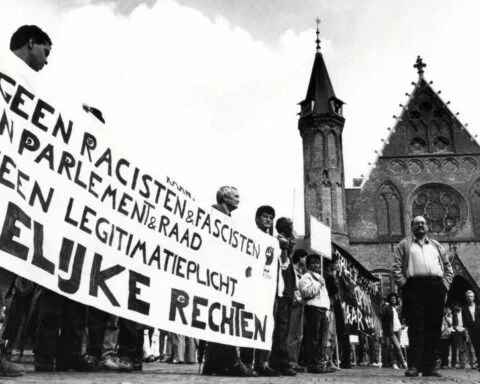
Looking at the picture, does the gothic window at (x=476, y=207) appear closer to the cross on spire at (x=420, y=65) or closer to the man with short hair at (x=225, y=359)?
the cross on spire at (x=420, y=65)

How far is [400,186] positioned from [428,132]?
335 centimetres

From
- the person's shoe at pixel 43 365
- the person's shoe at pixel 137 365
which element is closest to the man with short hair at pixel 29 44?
the person's shoe at pixel 43 365

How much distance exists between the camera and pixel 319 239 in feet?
27.4

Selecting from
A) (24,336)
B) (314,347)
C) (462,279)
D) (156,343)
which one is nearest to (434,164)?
(462,279)

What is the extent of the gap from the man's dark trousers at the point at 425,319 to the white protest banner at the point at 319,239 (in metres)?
2.08

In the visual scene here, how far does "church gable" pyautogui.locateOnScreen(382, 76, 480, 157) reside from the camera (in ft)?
95.5

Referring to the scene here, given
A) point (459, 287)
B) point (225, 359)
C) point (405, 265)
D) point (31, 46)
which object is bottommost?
point (225, 359)

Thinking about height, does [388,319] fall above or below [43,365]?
above

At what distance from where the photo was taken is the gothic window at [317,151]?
28047mm

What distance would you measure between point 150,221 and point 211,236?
70cm

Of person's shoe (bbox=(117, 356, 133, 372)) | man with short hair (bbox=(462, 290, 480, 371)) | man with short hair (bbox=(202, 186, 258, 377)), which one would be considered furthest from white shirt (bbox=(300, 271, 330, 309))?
man with short hair (bbox=(462, 290, 480, 371))

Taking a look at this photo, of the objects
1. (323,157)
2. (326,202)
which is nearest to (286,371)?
(326,202)

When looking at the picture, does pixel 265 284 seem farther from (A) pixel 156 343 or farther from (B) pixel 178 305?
(A) pixel 156 343

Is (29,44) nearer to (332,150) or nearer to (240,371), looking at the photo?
(240,371)
